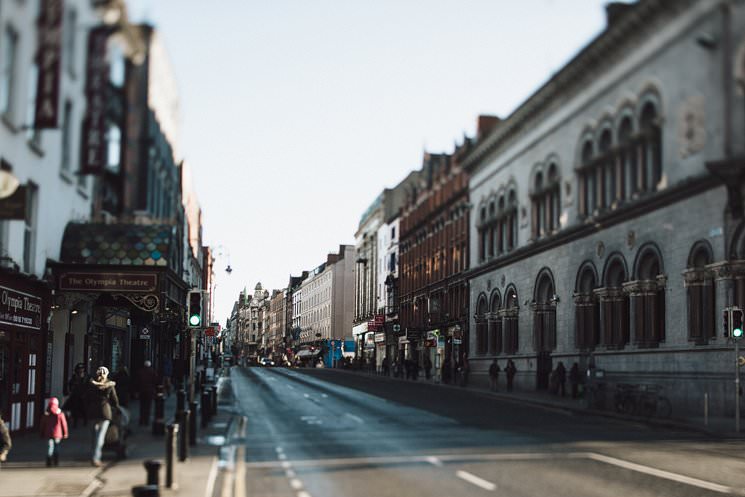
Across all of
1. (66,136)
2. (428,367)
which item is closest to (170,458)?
(66,136)

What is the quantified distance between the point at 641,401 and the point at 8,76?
32.0 meters

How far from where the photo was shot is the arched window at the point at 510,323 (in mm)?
57406

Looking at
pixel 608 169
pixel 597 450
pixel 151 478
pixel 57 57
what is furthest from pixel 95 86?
pixel 597 450

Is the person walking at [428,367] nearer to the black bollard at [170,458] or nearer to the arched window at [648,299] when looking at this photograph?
A: the arched window at [648,299]

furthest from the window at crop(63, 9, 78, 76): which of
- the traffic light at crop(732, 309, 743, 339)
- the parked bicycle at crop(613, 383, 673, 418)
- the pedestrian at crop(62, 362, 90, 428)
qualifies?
the parked bicycle at crop(613, 383, 673, 418)

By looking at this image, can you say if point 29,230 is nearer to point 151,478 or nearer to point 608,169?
point 151,478

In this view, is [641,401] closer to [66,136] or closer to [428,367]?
[66,136]

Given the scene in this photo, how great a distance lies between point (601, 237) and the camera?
36.4 m

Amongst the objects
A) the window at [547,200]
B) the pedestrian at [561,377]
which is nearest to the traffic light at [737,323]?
the window at [547,200]

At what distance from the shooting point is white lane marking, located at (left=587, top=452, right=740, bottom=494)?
15.6m

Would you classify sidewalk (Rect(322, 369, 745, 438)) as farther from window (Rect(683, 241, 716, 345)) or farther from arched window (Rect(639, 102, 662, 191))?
arched window (Rect(639, 102, 662, 191))

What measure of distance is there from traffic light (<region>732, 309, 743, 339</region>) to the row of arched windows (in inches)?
200

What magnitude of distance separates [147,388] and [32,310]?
6221 mm

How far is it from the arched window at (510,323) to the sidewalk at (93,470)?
3404 cm
